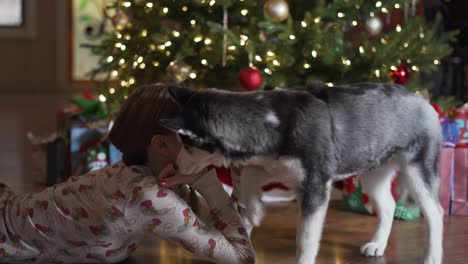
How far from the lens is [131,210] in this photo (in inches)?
83.1

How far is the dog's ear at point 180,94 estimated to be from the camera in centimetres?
193

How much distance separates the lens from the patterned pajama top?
210 cm

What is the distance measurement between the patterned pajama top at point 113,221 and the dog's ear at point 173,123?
0.99 ft

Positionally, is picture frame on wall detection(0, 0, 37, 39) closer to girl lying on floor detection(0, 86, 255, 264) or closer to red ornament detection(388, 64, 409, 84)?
red ornament detection(388, 64, 409, 84)

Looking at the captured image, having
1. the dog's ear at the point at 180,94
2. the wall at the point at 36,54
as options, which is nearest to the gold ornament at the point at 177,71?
the dog's ear at the point at 180,94

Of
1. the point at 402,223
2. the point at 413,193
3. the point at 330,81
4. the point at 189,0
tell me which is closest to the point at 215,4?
the point at 189,0

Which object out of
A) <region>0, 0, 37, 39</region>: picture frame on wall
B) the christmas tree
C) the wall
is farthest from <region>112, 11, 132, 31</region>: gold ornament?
<region>0, 0, 37, 39</region>: picture frame on wall

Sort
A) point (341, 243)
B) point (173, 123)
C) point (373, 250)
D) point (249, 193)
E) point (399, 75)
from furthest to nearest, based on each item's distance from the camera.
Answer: point (399, 75) < point (341, 243) < point (373, 250) < point (249, 193) < point (173, 123)

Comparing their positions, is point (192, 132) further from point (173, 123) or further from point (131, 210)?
point (131, 210)

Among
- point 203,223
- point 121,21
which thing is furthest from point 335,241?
point 121,21

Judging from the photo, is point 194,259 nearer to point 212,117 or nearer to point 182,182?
point 182,182

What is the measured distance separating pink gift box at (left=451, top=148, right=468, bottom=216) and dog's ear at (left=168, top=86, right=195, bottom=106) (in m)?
1.62

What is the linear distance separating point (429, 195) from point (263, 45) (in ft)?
4.42

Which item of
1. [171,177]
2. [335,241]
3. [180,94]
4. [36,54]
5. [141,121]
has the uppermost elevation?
[180,94]
